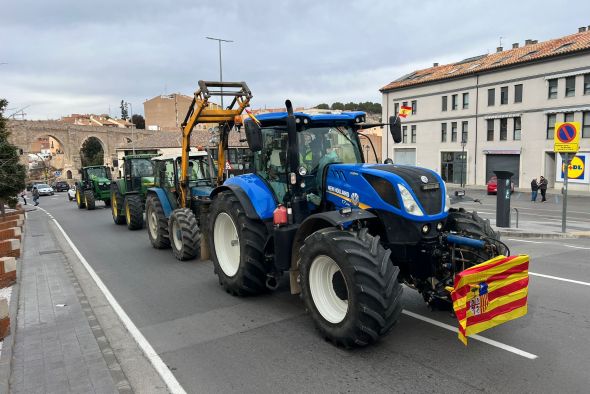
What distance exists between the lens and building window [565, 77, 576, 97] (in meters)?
30.9

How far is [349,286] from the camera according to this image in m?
4.43

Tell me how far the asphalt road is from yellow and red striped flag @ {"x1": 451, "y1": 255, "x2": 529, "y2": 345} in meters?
0.44

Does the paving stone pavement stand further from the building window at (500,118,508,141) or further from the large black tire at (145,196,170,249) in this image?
the building window at (500,118,508,141)

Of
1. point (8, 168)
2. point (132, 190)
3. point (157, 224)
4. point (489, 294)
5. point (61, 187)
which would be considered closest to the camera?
point (489, 294)

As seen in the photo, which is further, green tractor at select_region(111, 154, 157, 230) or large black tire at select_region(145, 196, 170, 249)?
green tractor at select_region(111, 154, 157, 230)

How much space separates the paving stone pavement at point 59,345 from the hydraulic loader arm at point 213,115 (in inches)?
137

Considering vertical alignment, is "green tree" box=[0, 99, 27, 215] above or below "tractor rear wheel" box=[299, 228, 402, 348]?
above

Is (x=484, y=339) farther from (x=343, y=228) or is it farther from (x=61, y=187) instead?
(x=61, y=187)

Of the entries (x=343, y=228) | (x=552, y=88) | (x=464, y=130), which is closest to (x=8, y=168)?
(x=343, y=228)

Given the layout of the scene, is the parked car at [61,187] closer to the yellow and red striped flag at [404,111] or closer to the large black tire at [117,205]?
the large black tire at [117,205]

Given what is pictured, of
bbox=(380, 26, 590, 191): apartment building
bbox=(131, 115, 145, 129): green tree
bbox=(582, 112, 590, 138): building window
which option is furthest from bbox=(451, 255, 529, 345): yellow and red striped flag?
bbox=(131, 115, 145, 129): green tree

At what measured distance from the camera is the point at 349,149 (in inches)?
247

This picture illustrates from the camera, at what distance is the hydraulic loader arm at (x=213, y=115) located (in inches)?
383

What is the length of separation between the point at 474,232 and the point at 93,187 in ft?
74.7
